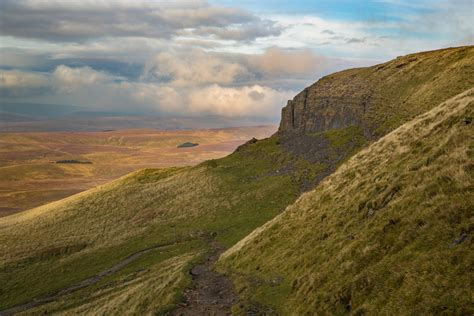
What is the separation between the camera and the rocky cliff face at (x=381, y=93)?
66.2 m

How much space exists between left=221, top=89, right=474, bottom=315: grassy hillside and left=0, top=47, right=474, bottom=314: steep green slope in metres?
10.9

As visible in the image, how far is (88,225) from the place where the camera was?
267 feet

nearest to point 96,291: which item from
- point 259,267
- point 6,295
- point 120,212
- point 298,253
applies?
point 6,295

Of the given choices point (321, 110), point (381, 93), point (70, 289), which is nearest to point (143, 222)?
point (70, 289)

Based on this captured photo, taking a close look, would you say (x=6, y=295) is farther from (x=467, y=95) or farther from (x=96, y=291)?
(x=467, y=95)

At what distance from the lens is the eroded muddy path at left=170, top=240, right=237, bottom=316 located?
26.5 m

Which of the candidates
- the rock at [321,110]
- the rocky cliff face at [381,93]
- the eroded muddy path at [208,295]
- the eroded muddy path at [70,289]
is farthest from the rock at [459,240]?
the rock at [321,110]

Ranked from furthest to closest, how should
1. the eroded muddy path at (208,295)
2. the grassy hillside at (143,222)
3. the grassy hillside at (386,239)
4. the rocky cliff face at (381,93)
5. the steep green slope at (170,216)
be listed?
the rocky cliff face at (381,93)
the grassy hillside at (143,222)
the steep green slope at (170,216)
the eroded muddy path at (208,295)
the grassy hillside at (386,239)

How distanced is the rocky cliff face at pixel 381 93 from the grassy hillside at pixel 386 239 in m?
31.5

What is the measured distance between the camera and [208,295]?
98.0ft

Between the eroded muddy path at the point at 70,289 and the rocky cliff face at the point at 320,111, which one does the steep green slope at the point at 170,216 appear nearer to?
the rocky cliff face at the point at 320,111

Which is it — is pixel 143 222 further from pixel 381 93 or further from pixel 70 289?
pixel 381 93

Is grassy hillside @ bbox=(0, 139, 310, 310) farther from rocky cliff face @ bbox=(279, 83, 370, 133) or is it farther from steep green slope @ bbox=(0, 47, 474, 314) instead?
rocky cliff face @ bbox=(279, 83, 370, 133)

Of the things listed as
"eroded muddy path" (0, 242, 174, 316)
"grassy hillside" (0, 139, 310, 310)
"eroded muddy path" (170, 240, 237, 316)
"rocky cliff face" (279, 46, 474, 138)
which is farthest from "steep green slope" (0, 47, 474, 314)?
"eroded muddy path" (170, 240, 237, 316)
